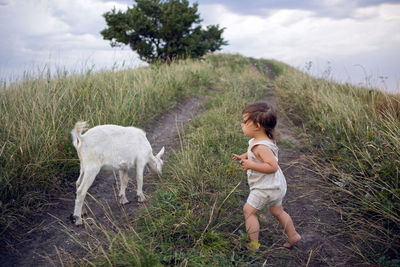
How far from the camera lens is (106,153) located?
114 inches

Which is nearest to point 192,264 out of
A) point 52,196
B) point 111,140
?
point 111,140

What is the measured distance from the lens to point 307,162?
14.0 ft

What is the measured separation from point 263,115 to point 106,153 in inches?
72.6

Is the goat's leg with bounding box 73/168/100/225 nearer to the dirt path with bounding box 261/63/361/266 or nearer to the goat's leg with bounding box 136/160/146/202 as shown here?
the goat's leg with bounding box 136/160/146/202

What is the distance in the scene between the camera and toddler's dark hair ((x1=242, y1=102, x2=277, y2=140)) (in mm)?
2451

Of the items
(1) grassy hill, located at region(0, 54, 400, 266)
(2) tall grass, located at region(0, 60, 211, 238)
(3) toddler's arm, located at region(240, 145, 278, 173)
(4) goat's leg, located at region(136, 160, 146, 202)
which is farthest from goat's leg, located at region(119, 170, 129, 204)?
(3) toddler's arm, located at region(240, 145, 278, 173)

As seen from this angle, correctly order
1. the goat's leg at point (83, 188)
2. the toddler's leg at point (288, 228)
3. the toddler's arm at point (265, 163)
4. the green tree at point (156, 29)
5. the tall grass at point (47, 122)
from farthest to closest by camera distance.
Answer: the green tree at point (156, 29) < the tall grass at point (47, 122) < the goat's leg at point (83, 188) < the toddler's leg at point (288, 228) < the toddler's arm at point (265, 163)

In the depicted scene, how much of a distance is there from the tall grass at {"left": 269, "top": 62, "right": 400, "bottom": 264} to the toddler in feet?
2.64

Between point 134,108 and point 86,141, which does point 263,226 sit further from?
point 134,108

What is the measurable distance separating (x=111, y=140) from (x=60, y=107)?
208 centimetres

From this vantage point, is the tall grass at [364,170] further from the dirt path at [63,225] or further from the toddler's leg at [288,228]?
the dirt path at [63,225]

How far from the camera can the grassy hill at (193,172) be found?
2.30 metres

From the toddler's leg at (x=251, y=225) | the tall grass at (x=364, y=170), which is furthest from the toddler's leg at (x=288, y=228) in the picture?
the tall grass at (x=364, y=170)

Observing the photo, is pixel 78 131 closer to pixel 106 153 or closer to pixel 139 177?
pixel 106 153
